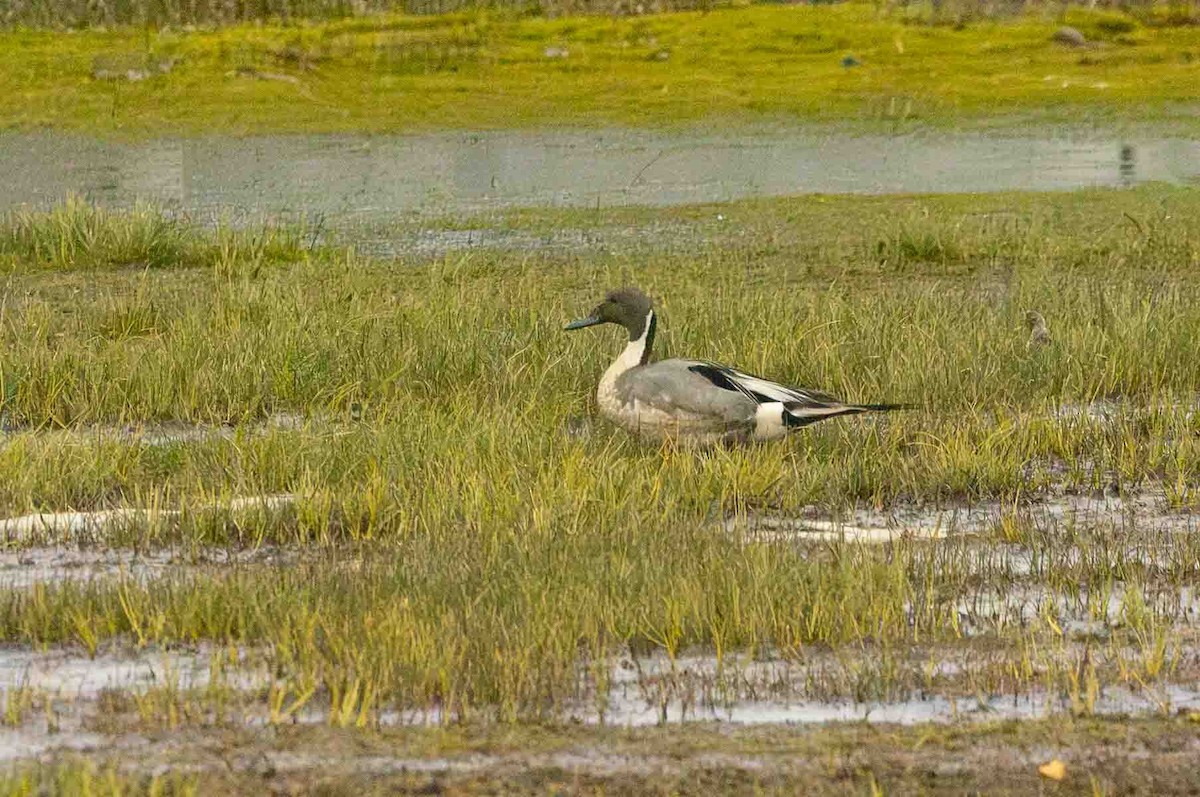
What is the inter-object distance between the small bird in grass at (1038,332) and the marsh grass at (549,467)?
66 mm

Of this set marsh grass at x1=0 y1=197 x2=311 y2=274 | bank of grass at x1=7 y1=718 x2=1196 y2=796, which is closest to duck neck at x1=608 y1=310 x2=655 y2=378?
bank of grass at x1=7 y1=718 x2=1196 y2=796

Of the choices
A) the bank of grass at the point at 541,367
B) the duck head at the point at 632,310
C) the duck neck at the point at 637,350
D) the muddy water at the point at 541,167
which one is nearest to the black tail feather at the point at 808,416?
the bank of grass at the point at 541,367

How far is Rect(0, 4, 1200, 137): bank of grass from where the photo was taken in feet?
80.6

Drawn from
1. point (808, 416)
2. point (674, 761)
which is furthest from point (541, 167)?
point (674, 761)

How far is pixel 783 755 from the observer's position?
12.4ft

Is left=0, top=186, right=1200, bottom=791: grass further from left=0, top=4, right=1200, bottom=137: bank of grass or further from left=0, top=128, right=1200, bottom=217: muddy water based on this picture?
left=0, top=4, right=1200, bottom=137: bank of grass

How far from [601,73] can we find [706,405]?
21.8 metres

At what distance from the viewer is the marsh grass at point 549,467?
447cm

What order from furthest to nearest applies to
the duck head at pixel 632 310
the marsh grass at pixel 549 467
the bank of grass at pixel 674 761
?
the duck head at pixel 632 310 → the marsh grass at pixel 549 467 → the bank of grass at pixel 674 761

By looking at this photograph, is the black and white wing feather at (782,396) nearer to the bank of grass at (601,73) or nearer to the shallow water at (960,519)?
the shallow water at (960,519)

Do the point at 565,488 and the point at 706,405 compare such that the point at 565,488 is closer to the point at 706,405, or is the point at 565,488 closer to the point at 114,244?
the point at 706,405

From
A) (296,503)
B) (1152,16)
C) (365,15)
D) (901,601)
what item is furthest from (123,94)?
(901,601)

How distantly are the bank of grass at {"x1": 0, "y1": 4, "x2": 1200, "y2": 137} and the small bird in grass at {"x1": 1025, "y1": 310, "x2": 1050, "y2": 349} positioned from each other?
15873mm

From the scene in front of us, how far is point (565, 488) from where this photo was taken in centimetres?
582
